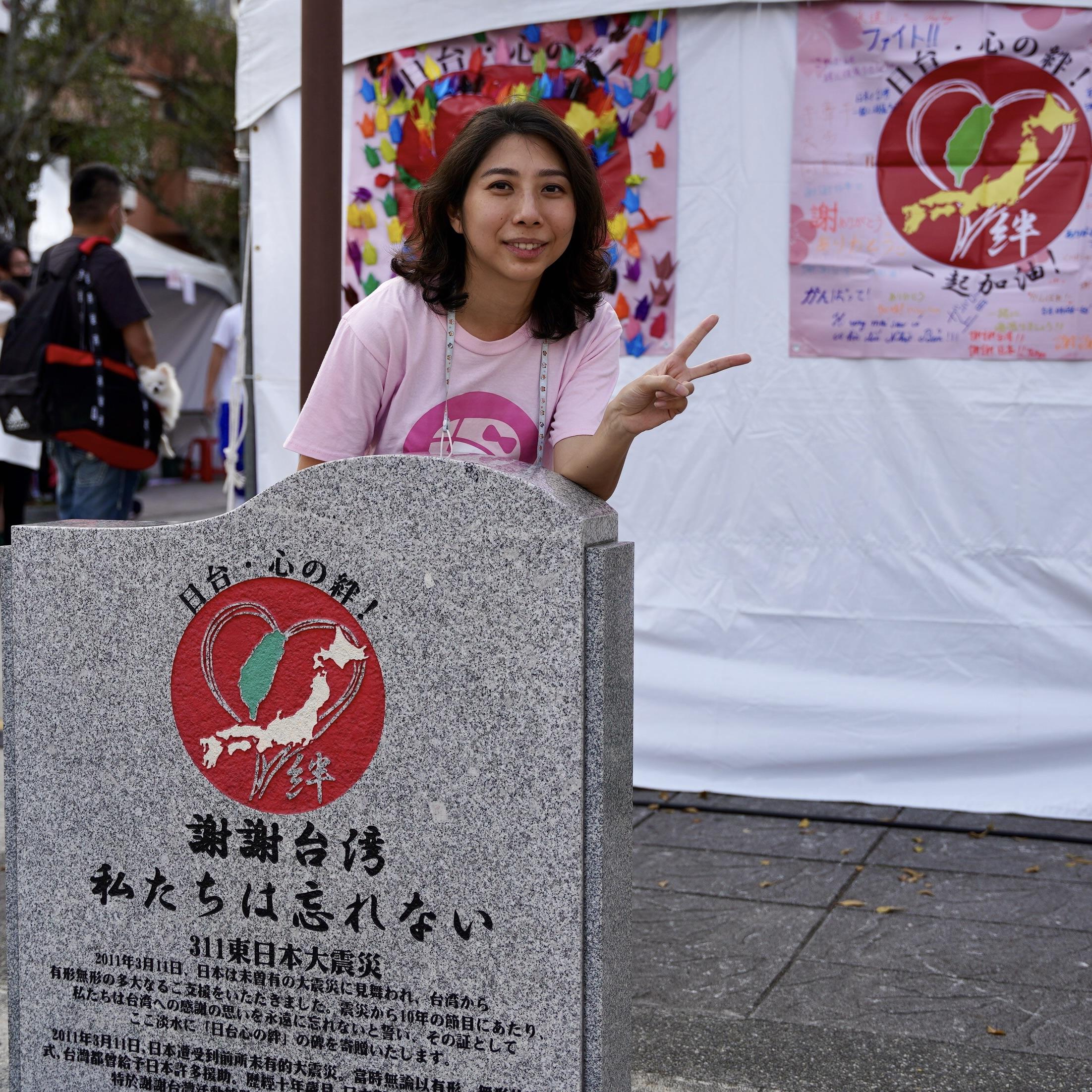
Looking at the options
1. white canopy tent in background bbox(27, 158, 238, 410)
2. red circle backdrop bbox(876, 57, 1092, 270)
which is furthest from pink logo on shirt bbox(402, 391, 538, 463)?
white canopy tent in background bbox(27, 158, 238, 410)

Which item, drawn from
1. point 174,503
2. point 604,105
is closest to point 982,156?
point 604,105

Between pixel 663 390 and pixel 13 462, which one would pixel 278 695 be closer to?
pixel 663 390

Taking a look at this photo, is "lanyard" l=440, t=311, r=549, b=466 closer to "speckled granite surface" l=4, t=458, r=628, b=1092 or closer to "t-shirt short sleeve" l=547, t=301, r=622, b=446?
"t-shirt short sleeve" l=547, t=301, r=622, b=446

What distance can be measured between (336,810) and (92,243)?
4.05 m

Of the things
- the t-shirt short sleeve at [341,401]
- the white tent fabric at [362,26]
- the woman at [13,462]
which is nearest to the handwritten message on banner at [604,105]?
the white tent fabric at [362,26]

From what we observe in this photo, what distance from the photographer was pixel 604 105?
5121 millimetres

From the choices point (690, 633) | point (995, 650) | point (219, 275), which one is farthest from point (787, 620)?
point (219, 275)

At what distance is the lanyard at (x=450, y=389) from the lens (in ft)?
8.89

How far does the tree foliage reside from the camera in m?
18.4

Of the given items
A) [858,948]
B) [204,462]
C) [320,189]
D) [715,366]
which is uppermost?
[320,189]

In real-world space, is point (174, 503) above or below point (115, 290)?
below

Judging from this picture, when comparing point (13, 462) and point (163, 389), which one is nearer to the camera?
point (163, 389)

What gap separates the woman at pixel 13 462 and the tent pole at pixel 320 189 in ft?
16.6

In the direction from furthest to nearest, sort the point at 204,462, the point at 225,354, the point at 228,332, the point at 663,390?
1. the point at 204,462
2. the point at 225,354
3. the point at 228,332
4. the point at 663,390
